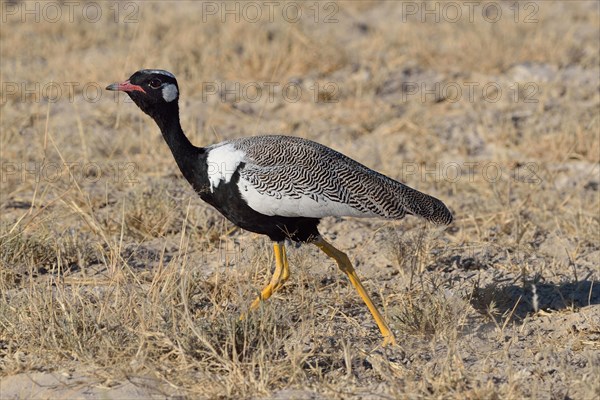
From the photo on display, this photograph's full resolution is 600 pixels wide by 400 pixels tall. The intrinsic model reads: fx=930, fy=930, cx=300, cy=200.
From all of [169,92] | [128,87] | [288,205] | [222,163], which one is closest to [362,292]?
[288,205]

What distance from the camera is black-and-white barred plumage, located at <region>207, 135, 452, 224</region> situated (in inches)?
186

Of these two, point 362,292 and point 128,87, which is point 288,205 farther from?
point 128,87

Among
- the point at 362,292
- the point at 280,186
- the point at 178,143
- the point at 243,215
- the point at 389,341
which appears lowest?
the point at 389,341

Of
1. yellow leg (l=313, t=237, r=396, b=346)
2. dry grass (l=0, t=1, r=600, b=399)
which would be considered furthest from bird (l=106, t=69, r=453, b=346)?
dry grass (l=0, t=1, r=600, b=399)

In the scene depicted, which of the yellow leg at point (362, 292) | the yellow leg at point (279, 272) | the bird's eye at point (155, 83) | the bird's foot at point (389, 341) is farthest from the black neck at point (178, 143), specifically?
the bird's foot at point (389, 341)

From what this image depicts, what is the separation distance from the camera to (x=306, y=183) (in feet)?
15.7

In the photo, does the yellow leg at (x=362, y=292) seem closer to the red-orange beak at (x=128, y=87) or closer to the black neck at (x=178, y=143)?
the black neck at (x=178, y=143)

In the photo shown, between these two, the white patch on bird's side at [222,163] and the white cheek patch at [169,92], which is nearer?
the white patch on bird's side at [222,163]

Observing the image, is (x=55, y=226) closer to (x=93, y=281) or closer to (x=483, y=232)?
(x=93, y=281)

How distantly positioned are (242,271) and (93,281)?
859 mm

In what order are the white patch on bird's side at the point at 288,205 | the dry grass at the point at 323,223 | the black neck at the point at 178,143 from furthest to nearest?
the black neck at the point at 178,143 < the white patch on bird's side at the point at 288,205 < the dry grass at the point at 323,223

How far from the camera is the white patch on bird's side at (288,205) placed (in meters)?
4.68

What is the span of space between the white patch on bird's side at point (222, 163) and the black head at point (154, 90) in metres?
0.38

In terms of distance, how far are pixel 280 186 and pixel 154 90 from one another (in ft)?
2.95
